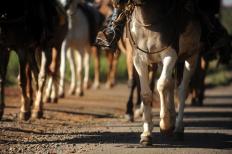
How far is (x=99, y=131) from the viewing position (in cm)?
1429

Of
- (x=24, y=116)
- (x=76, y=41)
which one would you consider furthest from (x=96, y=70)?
(x=24, y=116)

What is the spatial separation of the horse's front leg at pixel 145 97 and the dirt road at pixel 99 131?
0.16 metres

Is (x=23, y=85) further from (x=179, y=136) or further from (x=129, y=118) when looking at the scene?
(x=179, y=136)

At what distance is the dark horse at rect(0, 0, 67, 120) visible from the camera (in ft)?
49.2

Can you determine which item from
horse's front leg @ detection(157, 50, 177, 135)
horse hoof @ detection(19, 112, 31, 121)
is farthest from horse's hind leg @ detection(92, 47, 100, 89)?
horse's front leg @ detection(157, 50, 177, 135)

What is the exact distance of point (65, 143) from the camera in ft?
41.2

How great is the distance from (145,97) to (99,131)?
2002mm

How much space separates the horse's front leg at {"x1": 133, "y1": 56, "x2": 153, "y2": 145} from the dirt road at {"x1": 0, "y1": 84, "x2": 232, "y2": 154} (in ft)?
0.51

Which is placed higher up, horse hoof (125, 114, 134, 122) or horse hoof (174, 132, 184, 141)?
horse hoof (125, 114, 134, 122)

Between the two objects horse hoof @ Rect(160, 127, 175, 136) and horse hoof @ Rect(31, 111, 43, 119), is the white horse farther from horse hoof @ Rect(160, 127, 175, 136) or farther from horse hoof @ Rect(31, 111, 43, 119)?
horse hoof @ Rect(160, 127, 175, 136)

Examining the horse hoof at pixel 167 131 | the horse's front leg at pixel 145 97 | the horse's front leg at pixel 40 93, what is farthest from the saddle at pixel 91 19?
the horse hoof at pixel 167 131

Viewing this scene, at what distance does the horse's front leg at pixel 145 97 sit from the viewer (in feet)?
40.2

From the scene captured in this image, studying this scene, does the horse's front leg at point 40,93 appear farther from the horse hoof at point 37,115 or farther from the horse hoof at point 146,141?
the horse hoof at point 146,141

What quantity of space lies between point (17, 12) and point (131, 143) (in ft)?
12.9
